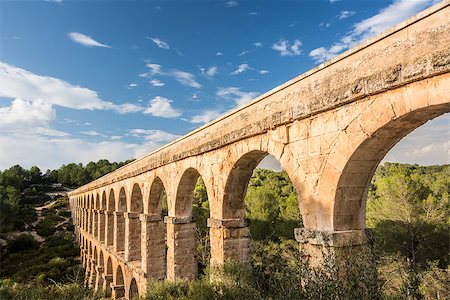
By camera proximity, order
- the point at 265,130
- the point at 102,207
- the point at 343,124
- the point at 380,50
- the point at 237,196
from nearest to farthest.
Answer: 1. the point at 380,50
2. the point at 343,124
3. the point at 265,130
4. the point at 237,196
5. the point at 102,207

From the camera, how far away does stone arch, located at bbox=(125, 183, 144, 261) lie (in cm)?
1295

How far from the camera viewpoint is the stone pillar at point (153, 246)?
10469 mm

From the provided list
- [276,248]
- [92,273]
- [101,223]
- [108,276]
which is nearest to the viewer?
[276,248]

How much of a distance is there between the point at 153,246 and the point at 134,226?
280cm

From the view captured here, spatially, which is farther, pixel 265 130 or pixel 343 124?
pixel 265 130

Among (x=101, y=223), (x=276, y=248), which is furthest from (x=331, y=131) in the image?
(x=101, y=223)

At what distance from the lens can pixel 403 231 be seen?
1352 cm

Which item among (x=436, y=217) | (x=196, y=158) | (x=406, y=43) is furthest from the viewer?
(x=436, y=217)

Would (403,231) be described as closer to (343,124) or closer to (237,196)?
(237,196)

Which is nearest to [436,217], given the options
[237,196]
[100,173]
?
Answer: [237,196]

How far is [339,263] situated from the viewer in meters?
3.79

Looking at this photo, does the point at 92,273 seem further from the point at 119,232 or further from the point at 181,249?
the point at 181,249

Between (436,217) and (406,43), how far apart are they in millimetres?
12543

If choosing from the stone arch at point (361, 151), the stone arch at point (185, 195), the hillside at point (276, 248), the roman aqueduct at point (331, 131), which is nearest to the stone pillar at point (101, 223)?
the hillside at point (276, 248)
